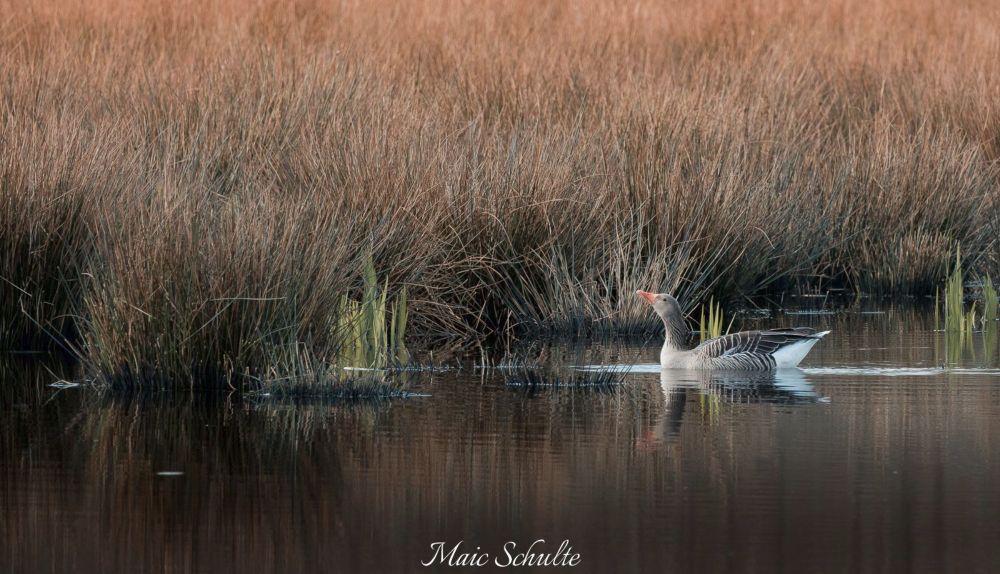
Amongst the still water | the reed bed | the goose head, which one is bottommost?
the still water

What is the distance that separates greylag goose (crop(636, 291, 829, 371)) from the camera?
34.8 feet

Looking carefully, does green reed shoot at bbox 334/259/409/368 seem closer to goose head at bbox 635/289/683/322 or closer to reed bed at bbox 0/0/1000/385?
reed bed at bbox 0/0/1000/385

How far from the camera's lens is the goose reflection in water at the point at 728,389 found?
9.16 meters

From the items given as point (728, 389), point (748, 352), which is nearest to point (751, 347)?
point (748, 352)

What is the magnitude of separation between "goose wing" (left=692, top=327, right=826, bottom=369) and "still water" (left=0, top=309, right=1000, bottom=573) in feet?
0.56

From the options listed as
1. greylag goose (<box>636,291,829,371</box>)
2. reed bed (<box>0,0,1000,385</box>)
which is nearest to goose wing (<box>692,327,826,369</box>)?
greylag goose (<box>636,291,829,371</box>)

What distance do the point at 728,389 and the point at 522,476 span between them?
292cm

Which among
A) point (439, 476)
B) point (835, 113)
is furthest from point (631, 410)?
point (835, 113)

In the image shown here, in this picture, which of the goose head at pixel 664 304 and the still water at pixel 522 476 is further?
the goose head at pixel 664 304

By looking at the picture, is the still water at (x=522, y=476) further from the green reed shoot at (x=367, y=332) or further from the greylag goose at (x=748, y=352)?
the green reed shoot at (x=367, y=332)

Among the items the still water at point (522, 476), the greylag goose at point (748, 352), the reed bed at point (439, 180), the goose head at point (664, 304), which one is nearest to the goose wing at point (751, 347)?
the greylag goose at point (748, 352)

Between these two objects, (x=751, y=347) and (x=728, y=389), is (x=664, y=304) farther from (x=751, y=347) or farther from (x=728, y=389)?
(x=728, y=389)

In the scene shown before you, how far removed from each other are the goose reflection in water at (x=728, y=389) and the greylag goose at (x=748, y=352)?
47 mm

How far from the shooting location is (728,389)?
10039 millimetres
